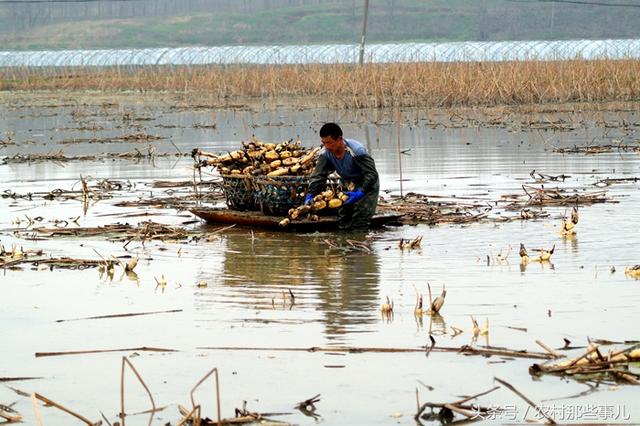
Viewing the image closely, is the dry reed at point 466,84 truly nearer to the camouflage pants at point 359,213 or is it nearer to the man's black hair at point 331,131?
the camouflage pants at point 359,213

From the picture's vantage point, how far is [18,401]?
5.78 metres

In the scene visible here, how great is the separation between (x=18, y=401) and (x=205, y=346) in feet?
4.01

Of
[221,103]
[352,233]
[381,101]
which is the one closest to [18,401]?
[352,233]

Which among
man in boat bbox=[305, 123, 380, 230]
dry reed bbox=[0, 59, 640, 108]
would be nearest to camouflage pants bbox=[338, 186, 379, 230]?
man in boat bbox=[305, 123, 380, 230]

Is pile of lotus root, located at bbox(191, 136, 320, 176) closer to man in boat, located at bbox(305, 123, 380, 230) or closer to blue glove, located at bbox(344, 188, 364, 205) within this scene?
man in boat, located at bbox(305, 123, 380, 230)

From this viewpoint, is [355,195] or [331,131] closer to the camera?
[331,131]

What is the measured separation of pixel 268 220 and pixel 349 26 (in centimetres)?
8883

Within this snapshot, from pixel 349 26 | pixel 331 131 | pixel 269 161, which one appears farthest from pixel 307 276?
pixel 349 26

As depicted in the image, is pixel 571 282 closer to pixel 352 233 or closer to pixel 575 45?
pixel 352 233

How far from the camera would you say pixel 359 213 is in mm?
10867

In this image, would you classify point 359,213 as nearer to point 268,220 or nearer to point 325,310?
point 268,220

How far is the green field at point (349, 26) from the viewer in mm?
93188

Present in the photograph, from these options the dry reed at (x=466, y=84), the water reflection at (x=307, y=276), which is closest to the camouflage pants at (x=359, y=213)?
the water reflection at (x=307, y=276)

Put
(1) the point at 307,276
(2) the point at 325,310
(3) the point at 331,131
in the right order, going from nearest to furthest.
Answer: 1. (2) the point at 325,310
2. (1) the point at 307,276
3. (3) the point at 331,131
